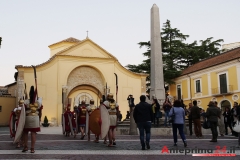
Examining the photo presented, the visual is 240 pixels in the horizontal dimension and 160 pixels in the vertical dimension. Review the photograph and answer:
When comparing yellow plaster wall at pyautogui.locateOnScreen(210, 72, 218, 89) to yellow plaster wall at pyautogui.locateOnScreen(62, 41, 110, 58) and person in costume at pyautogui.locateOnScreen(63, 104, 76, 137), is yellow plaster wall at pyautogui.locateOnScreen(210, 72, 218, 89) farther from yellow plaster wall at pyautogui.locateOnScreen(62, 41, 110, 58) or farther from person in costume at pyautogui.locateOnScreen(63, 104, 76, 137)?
person in costume at pyautogui.locateOnScreen(63, 104, 76, 137)

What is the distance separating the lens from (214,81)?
33.9 metres

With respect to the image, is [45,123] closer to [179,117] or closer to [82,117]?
[82,117]

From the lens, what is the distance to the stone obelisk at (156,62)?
18.4m

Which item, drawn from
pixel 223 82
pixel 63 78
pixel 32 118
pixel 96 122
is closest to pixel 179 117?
pixel 96 122

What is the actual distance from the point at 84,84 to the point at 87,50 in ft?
12.7

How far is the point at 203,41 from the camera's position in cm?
4716

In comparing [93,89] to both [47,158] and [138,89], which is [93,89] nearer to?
[138,89]

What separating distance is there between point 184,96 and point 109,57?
12.9 metres

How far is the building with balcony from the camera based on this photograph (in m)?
31.0

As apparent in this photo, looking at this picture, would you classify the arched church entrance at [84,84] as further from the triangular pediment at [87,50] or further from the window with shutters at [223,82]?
the window with shutters at [223,82]

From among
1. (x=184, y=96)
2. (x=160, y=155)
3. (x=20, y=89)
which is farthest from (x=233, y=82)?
(x=160, y=155)

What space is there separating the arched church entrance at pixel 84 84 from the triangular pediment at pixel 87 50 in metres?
1.59

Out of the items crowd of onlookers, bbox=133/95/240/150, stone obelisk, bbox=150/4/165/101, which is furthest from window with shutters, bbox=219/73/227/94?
crowd of onlookers, bbox=133/95/240/150

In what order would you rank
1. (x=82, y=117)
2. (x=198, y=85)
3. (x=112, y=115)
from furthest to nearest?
(x=198, y=85)
(x=82, y=117)
(x=112, y=115)
